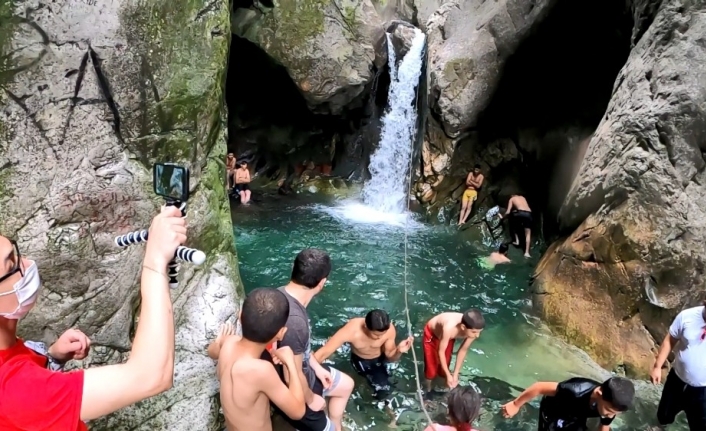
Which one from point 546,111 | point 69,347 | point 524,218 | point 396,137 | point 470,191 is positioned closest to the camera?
point 69,347

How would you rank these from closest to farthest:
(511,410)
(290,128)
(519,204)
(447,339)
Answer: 1. (511,410)
2. (447,339)
3. (519,204)
4. (290,128)

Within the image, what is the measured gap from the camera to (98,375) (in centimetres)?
144

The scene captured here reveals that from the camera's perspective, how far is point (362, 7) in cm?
1234

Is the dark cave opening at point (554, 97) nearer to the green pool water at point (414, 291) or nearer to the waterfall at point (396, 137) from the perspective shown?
the green pool water at point (414, 291)

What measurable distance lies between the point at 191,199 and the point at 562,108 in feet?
27.7

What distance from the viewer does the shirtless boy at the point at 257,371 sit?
246cm

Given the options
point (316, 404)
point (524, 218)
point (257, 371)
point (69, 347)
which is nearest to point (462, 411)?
point (316, 404)

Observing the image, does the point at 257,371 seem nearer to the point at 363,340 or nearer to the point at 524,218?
the point at 363,340

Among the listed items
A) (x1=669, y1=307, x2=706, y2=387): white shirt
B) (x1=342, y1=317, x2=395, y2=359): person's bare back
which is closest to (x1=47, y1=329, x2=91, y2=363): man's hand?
(x1=342, y1=317, x2=395, y2=359): person's bare back

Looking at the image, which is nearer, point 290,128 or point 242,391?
point 242,391

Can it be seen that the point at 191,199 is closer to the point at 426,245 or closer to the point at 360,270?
the point at 360,270

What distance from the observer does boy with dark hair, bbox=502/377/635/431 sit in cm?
325

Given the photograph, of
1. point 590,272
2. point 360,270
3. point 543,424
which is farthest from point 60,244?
point 590,272

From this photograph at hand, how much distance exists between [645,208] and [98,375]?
5.98 metres
